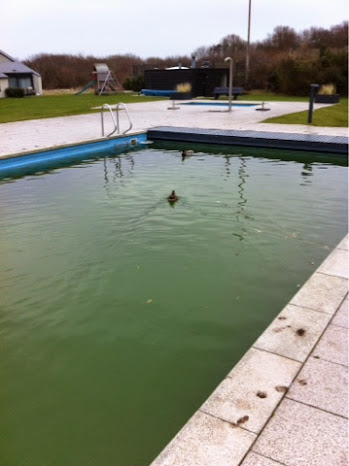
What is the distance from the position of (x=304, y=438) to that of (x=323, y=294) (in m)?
1.81

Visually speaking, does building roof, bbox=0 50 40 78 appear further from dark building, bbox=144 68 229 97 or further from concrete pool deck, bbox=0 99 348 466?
Result: concrete pool deck, bbox=0 99 348 466

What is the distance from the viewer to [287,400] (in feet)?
8.60

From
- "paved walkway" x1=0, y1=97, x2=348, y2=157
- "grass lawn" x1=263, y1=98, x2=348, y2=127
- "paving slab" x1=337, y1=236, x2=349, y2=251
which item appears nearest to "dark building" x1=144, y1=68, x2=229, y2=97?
"paved walkway" x1=0, y1=97, x2=348, y2=157

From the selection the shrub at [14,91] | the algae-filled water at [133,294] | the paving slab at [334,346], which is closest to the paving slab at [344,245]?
the algae-filled water at [133,294]

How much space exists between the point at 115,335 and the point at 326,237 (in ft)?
11.6

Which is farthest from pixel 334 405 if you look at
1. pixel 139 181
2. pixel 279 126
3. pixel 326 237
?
pixel 279 126

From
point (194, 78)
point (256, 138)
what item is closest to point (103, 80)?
point (194, 78)

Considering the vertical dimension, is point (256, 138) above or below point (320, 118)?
below

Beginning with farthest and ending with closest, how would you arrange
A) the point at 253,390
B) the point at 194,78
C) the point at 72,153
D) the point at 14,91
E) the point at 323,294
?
the point at 14,91 < the point at 194,78 < the point at 72,153 < the point at 323,294 < the point at 253,390

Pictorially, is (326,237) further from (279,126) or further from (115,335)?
(279,126)

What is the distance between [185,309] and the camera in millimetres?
4168

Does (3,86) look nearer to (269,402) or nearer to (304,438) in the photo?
(269,402)

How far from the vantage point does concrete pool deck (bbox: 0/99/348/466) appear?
2238 millimetres

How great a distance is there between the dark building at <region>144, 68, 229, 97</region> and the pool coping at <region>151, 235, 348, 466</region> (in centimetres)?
2951
